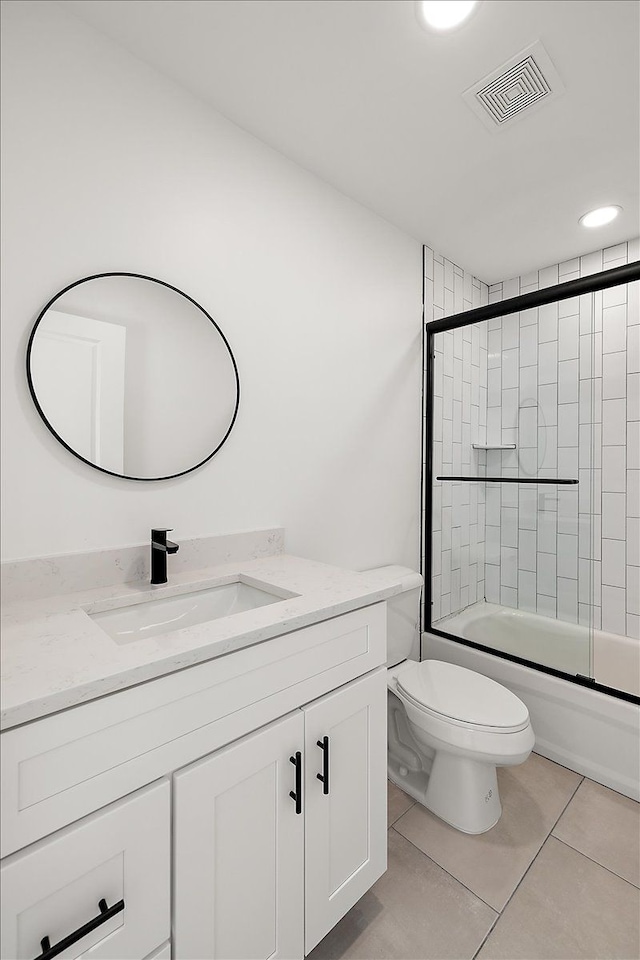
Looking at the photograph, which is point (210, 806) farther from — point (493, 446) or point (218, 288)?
point (493, 446)

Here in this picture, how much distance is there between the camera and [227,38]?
4.06 ft

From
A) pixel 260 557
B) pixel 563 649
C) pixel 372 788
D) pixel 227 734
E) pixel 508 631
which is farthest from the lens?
pixel 508 631

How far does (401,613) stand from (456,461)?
820mm

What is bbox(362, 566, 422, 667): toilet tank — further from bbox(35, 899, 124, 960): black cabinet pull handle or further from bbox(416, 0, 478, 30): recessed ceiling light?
bbox(416, 0, 478, 30): recessed ceiling light

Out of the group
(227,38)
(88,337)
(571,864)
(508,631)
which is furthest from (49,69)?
(571,864)

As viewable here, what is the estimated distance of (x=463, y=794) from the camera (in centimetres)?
160

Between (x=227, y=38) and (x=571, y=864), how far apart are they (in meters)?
2.69

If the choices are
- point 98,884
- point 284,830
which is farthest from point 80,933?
point 284,830

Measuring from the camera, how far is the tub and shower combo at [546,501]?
Result: 1.92 metres

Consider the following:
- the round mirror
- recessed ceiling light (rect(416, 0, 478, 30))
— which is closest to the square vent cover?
recessed ceiling light (rect(416, 0, 478, 30))

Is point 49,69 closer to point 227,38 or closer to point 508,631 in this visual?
point 227,38

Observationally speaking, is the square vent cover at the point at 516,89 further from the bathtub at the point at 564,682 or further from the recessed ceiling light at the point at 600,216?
the bathtub at the point at 564,682

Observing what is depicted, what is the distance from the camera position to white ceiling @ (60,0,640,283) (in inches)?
46.3

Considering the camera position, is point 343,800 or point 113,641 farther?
point 343,800
